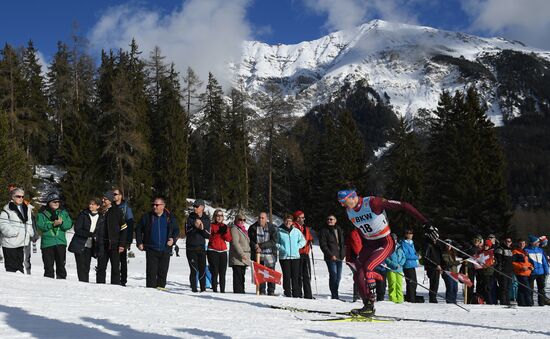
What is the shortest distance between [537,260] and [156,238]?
9.89 meters

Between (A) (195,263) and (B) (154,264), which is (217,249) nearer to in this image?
(A) (195,263)

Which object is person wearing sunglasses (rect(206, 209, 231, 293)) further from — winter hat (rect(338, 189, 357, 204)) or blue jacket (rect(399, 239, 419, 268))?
winter hat (rect(338, 189, 357, 204))

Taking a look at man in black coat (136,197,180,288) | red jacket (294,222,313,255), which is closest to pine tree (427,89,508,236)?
red jacket (294,222,313,255)

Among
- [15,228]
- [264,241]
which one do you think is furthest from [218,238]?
[15,228]

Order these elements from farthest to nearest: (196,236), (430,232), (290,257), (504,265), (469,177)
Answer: (469,177)
(504,265)
(290,257)
(196,236)
(430,232)

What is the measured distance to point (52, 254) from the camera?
35.5 feet

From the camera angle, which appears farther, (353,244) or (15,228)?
(353,244)

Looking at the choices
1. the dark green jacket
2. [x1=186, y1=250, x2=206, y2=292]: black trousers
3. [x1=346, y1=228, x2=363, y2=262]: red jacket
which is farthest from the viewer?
[x1=186, y1=250, x2=206, y2=292]: black trousers

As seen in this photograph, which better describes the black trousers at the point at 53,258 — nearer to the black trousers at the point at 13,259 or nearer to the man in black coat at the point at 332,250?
the black trousers at the point at 13,259

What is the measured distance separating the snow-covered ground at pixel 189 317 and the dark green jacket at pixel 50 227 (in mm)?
1239

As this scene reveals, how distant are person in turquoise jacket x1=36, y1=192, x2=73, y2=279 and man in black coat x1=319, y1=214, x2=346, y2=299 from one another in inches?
228

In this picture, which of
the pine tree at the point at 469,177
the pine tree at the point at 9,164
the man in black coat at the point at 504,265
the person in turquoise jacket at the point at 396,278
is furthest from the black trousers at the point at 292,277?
the pine tree at the point at 469,177

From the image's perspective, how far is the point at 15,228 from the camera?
10.2m

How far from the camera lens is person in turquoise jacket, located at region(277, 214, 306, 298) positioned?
12.2 metres
